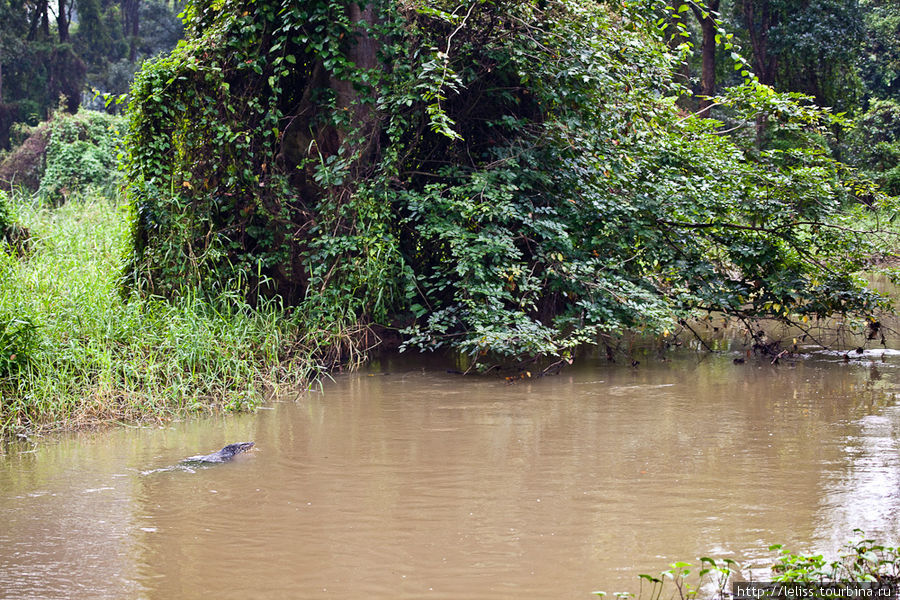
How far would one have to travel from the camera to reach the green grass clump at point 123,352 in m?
5.97

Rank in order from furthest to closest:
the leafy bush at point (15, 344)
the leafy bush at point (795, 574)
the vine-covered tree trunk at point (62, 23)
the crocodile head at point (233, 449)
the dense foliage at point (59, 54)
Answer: the vine-covered tree trunk at point (62, 23)
the dense foliage at point (59, 54)
the leafy bush at point (15, 344)
the crocodile head at point (233, 449)
the leafy bush at point (795, 574)

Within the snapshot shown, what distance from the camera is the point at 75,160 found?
16.4 metres

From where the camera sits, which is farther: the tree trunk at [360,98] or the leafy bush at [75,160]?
the leafy bush at [75,160]

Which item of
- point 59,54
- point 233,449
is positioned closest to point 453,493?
point 233,449

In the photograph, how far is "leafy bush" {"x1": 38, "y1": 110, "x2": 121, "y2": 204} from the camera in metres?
16.1

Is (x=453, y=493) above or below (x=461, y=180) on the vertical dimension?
below

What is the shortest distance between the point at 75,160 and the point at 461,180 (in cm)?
1151

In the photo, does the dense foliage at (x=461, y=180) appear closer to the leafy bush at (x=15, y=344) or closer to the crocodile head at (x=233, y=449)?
the leafy bush at (x=15, y=344)

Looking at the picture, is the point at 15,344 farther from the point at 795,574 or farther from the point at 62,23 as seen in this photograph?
the point at 62,23

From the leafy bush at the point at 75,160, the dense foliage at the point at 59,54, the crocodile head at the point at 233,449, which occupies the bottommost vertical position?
the crocodile head at the point at 233,449

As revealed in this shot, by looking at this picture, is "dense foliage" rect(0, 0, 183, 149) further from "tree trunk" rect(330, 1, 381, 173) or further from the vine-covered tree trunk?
"tree trunk" rect(330, 1, 381, 173)

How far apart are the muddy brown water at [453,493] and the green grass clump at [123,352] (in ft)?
1.10

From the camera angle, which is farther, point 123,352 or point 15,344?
point 123,352

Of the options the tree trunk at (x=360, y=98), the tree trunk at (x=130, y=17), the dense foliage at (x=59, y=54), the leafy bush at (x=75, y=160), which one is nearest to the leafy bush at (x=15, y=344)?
the tree trunk at (x=360, y=98)
